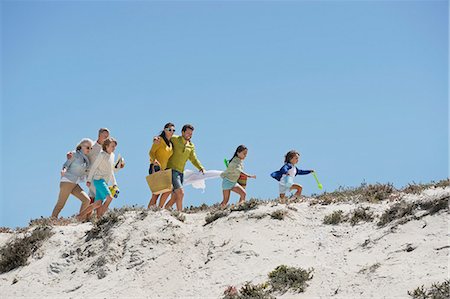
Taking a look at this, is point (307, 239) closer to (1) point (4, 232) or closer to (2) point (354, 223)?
(2) point (354, 223)

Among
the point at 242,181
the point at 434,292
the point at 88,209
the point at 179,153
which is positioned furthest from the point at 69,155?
the point at 434,292

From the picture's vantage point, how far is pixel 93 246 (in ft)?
47.0

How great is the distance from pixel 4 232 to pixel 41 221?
133 cm

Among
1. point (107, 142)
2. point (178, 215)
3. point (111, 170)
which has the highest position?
point (107, 142)

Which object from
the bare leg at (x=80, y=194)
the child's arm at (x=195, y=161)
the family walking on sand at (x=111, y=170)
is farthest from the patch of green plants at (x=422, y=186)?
the bare leg at (x=80, y=194)

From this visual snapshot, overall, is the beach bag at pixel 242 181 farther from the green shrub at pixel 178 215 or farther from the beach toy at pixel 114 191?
the beach toy at pixel 114 191

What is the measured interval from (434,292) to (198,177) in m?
8.27

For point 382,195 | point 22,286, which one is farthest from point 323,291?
point 22,286

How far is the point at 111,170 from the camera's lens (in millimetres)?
15484

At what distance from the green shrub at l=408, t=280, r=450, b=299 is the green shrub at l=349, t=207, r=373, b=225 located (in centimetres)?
334

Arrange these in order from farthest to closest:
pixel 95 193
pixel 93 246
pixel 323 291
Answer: pixel 95 193 → pixel 93 246 → pixel 323 291

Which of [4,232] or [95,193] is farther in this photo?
[4,232]

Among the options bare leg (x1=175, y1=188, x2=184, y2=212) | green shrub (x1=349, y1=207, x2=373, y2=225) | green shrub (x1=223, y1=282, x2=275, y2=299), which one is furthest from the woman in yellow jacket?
green shrub (x1=223, y1=282, x2=275, y2=299)

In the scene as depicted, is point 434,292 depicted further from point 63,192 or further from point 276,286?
point 63,192
